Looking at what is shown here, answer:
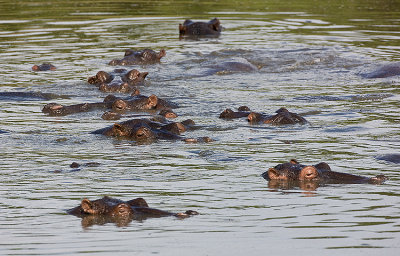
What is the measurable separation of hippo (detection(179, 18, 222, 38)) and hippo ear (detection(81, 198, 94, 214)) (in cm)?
1335

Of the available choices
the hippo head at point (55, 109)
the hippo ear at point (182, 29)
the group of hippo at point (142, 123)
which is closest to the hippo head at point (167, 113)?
the group of hippo at point (142, 123)

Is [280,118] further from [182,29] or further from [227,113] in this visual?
[182,29]

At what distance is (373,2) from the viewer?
26188 mm

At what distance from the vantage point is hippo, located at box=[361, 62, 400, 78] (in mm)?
15039

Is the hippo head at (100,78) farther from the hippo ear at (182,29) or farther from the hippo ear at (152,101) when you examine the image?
the hippo ear at (182,29)

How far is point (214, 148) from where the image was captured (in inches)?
395

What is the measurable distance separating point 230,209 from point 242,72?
322 inches

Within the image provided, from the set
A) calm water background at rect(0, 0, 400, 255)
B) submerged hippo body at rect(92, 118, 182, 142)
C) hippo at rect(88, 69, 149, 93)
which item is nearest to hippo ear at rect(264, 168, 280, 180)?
calm water background at rect(0, 0, 400, 255)

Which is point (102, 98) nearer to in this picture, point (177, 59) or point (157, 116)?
point (157, 116)

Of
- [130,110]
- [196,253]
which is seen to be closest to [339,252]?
[196,253]

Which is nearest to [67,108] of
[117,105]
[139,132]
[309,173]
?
[117,105]

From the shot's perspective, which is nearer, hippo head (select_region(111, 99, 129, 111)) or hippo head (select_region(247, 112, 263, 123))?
hippo head (select_region(247, 112, 263, 123))

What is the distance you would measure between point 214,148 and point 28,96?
458 cm

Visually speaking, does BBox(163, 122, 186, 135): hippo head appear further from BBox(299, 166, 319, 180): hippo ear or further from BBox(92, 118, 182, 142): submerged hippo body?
BBox(299, 166, 319, 180): hippo ear
